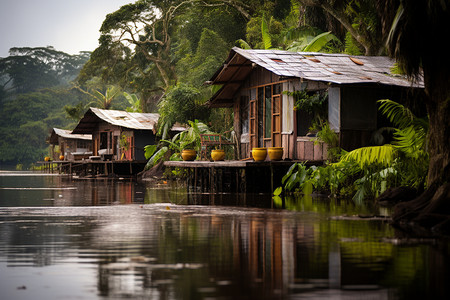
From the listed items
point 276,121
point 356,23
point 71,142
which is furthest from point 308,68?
point 71,142

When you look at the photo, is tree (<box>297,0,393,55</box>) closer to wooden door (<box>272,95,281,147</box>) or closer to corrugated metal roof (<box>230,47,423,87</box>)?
corrugated metal roof (<box>230,47,423,87</box>)

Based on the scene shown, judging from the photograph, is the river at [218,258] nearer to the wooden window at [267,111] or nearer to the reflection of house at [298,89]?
the reflection of house at [298,89]

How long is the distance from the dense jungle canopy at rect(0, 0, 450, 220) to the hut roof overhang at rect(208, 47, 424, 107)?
1593mm

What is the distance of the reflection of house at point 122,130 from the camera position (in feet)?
136

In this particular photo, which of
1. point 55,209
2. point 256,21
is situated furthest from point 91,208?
point 256,21

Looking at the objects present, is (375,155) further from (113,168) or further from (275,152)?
(113,168)

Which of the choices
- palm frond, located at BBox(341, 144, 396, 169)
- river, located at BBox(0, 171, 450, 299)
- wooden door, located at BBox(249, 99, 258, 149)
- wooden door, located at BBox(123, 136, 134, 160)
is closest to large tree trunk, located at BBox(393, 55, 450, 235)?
river, located at BBox(0, 171, 450, 299)

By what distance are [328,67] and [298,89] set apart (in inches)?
43.6

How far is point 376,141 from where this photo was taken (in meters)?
19.5

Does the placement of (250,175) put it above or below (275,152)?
below

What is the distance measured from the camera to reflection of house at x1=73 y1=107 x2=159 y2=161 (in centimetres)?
4150

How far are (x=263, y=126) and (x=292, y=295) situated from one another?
17965mm

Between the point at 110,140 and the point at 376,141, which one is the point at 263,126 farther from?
the point at 110,140

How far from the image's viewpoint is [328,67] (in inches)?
827
